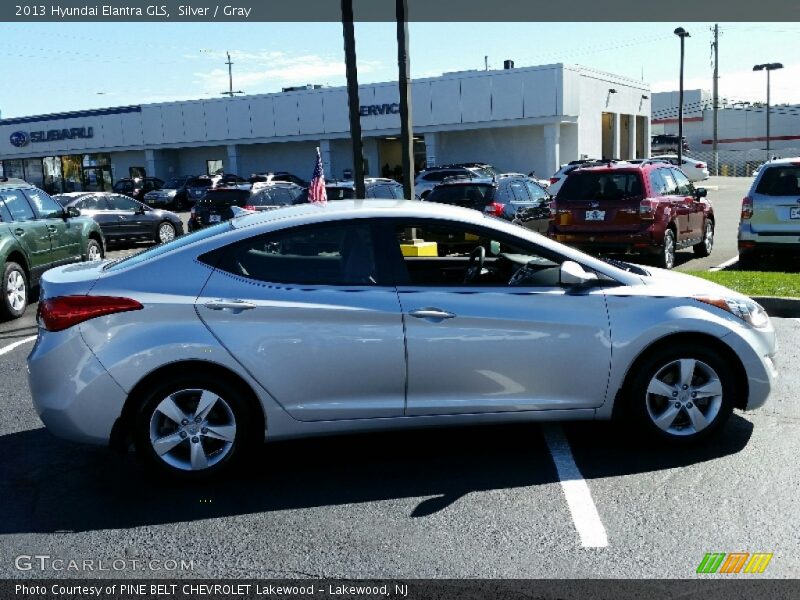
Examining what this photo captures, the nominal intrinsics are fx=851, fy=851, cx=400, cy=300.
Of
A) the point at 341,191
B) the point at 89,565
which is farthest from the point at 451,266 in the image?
the point at 341,191

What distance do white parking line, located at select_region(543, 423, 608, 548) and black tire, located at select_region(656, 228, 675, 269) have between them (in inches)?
314

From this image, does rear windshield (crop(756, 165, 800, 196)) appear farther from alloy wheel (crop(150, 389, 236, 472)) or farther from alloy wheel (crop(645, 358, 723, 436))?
alloy wheel (crop(150, 389, 236, 472))

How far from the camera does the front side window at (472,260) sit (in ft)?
16.5

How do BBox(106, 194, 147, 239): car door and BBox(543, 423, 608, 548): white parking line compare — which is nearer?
BBox(543, 423, 608, 548): white parking line

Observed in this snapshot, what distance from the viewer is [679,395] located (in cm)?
518

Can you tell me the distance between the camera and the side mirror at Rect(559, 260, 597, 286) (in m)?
4.95

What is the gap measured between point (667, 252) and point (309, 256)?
9463 mm

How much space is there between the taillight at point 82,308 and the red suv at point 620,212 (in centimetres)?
929

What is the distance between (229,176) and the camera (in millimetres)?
42531

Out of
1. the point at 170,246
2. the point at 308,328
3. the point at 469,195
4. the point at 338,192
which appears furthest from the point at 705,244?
the point at 170,246

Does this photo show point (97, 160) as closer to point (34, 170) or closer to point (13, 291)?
point (34, 170)

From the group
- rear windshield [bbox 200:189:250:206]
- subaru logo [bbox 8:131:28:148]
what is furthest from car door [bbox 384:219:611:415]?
subaru logo [bbox 8:131:28:148]

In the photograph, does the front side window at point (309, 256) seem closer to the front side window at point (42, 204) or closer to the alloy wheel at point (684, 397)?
the alloy wheel at point (684, 397)

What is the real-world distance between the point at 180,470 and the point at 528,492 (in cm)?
195
